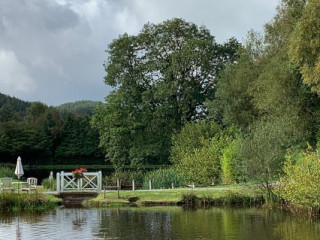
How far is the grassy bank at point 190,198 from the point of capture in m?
26.7

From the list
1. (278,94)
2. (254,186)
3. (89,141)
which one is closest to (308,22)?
(278,94)

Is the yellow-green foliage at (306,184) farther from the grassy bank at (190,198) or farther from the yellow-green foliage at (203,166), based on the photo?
the yellow-green foliage at (203,166)

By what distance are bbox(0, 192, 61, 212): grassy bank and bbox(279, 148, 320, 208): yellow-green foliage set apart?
12.1 m

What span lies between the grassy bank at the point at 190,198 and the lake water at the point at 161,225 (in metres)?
2.10

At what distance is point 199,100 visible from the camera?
46.0 metres

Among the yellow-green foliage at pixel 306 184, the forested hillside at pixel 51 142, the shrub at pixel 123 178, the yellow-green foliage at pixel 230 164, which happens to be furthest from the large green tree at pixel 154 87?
the forested hillside at pixel 51 142

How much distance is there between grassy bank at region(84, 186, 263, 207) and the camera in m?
26.7

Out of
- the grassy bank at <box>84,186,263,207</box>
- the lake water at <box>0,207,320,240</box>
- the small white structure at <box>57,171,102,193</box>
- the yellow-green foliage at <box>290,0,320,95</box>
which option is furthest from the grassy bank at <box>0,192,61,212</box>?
the yellow-green foliage at <box>290,0,320,95</box>

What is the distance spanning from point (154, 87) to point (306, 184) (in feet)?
86.6

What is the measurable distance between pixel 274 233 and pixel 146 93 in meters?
29.3

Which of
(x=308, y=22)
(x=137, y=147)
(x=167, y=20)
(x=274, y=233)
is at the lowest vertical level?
(x=274, y=233)

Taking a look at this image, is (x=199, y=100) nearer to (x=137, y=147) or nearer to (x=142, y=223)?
(x=137, y=147)

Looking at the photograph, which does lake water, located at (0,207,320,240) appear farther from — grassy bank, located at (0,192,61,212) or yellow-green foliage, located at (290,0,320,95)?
yellow-green foliage, located at (290,0,320,95)

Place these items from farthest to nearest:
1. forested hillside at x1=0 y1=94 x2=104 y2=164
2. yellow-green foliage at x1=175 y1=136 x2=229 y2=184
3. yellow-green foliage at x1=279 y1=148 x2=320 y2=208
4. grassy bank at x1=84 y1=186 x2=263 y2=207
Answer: forested hillside at x1=0 y1=94 x2=104 y2=164, yellow-green foliage at x1=175 y1=136 x2=229 y2=184, grassy bank at x1=84 y1=186 x2=263 y2=207, yellow-green foliage at x1=279 y1=148 x2=320 y2=208
